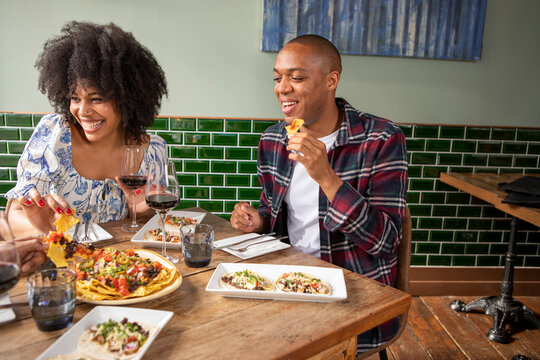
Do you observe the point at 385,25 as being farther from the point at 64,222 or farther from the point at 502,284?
the point at 64,222

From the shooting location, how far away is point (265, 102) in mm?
3137

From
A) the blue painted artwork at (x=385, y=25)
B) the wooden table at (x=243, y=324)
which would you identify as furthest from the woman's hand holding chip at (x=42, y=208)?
the blue painted artwork at (x=385, y=25)

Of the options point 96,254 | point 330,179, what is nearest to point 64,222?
point 96,254

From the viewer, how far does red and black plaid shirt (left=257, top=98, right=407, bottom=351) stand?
5.20 feet

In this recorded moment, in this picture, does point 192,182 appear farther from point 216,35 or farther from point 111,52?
point 111,52

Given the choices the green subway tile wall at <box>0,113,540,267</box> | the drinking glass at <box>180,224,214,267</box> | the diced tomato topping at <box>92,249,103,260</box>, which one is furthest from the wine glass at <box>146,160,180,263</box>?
the green subway tile wall at <box>0,113,540,267</box>

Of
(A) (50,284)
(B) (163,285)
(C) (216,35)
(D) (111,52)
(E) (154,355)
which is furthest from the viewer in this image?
(C) (216,35)

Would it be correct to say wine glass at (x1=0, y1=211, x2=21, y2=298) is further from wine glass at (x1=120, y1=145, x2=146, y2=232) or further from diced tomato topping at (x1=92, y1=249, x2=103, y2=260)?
wine glass at (x1=120, y1=145, x2=146, y2=232)

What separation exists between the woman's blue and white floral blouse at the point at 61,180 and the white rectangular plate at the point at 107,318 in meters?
0.98

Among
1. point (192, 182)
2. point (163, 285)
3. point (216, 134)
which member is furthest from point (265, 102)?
point (163, 285)

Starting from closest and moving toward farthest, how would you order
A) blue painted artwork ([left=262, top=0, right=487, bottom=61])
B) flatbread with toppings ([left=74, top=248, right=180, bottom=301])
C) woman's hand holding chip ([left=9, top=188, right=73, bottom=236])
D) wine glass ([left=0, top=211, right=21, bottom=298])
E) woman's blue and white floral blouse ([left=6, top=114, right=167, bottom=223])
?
wine glass ([left=0, top=211, right=21, bottom=298]), flatbread with toppings ([left=74, top=248, right=180, bottom=301]), woman's hand holding chip ([left=9, top=188, right=73, bottom=236]), woman's blue and white floral blouse ([left=6, top=114, right=167, bottom=223]), blue painted artwork ([left=262, top=0, right=487, bottom=61])

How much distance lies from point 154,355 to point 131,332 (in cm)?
7

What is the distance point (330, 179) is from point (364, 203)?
0.15 m

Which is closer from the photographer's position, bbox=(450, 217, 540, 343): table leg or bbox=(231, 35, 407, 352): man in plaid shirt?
bbox=(231, 35, 407, 352): man in plaid shirt
